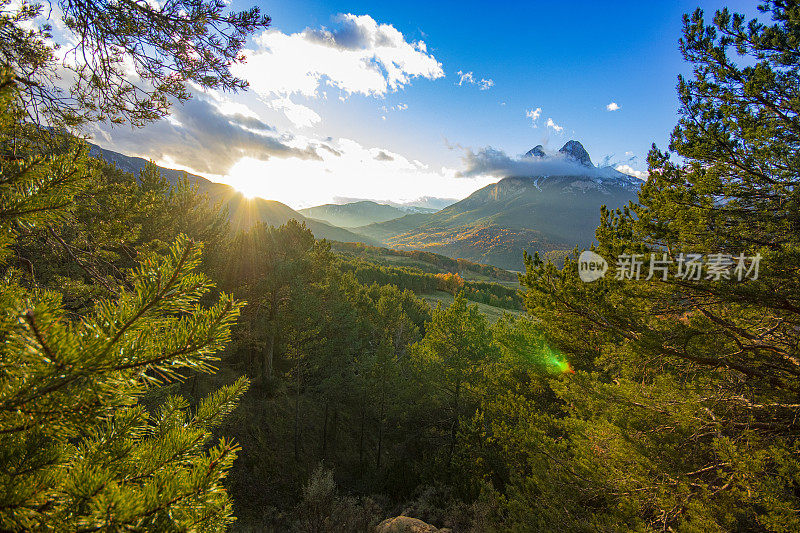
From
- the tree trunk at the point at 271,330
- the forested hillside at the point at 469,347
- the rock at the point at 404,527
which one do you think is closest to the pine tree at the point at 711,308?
the forested hillside at the point at 469,347

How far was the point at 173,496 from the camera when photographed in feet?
3.77

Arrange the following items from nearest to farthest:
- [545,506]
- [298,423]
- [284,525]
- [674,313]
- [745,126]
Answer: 1. [745,126]
2. [674,313]
3. [545,506]
4. [284,525]
5. [298,423]

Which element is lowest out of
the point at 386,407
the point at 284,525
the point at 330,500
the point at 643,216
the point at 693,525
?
the point at 284,525

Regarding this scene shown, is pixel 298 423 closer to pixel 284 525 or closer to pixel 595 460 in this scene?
pixel 284 525

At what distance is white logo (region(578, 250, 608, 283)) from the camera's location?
215 inches

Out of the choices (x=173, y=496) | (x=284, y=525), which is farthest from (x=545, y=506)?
(x=284, y=525)

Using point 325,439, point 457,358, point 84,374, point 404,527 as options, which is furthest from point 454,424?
point 84,374

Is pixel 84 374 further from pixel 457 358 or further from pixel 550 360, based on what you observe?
pixel 457 358

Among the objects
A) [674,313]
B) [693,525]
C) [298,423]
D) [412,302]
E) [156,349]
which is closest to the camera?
[156,349]

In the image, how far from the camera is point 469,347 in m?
15.0

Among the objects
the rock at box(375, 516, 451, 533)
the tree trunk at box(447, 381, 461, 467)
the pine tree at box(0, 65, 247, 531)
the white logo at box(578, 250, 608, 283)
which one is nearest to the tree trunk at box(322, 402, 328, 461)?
the tree trunk at box(447, 381, 461, 467)

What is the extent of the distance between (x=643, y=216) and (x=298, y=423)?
18.1m

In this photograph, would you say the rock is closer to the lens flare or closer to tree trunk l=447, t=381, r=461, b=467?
tree trunk l=447, t=381, r=461, b=467

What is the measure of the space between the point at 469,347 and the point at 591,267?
1002 cm
